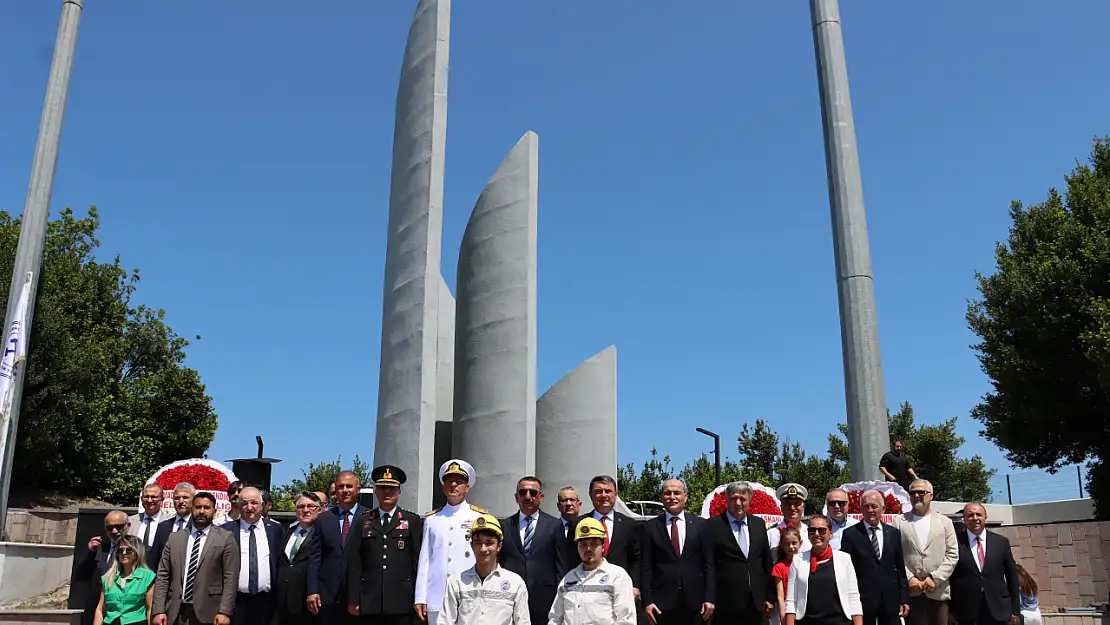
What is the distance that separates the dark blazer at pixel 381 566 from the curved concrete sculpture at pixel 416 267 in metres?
4.67

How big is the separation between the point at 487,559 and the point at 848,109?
925 cm

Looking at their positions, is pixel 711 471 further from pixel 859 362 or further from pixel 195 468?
pixel 195 468

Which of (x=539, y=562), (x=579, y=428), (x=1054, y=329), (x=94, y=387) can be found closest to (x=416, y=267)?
(x=579, y=428)

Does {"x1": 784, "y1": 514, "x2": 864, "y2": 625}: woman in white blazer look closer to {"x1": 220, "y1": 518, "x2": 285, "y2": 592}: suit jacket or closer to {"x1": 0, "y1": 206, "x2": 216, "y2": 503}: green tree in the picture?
{"x1": 220, "y1": 518, "x2": 285, "y2": 592}: suit jacket

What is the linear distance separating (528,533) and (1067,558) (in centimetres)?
1246

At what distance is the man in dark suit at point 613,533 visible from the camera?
6.48 metres

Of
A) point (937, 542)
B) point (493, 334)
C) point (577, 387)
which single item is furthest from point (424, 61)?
point (937, 542)

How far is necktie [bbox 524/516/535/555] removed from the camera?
256 inches

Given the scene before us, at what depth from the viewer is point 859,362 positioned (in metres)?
11.4

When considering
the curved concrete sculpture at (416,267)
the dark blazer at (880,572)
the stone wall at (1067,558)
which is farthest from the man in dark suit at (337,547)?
the stone wall at (1067,558)

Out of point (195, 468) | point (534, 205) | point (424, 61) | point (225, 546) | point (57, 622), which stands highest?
point (424, 61)

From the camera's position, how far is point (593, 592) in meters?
4.96

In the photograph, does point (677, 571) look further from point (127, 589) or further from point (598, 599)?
point (127, 589)

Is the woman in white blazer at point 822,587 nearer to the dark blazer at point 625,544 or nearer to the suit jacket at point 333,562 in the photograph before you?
the dark blazer at point 625,544
